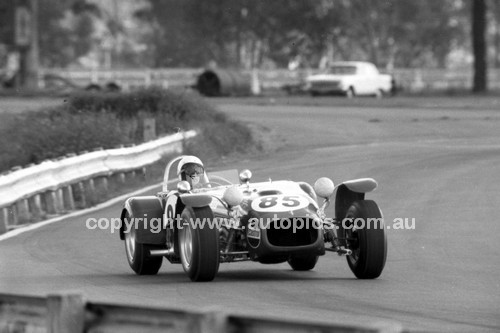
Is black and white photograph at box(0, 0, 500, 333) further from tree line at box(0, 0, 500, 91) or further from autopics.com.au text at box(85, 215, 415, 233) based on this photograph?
tree line at box(0, 0, 500, 91)

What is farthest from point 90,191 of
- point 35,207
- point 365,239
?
point 365,239

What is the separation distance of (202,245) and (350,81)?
1625 inches

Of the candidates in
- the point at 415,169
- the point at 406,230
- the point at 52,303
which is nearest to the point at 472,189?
the point at 415,169

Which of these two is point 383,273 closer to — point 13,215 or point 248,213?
point 248,213

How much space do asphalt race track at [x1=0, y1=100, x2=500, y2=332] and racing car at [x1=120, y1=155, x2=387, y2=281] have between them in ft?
0.73

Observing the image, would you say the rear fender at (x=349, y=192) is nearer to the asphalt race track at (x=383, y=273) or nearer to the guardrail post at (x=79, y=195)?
the asphalt race track at (x=383, y=273)

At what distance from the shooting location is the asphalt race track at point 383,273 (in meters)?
9.67

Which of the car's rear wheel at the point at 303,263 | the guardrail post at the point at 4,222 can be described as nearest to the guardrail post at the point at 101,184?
the guardrail post at the point at 4,222

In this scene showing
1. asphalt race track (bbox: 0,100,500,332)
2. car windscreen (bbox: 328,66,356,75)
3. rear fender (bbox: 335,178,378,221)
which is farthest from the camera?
car windscreen (bbox: 328,66,356,75)

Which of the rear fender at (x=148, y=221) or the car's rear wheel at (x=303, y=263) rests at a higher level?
the rear fender at (x=148, y=221)

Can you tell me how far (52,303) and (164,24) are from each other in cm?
8973

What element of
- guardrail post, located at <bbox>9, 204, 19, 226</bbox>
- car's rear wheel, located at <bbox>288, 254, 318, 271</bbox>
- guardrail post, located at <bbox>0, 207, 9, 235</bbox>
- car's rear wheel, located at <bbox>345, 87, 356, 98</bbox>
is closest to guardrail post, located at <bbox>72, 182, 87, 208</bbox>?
guardrail post, located at <bbox>9, 204, 19, 226</bbox>

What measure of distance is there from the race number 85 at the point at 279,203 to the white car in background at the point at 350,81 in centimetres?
4016

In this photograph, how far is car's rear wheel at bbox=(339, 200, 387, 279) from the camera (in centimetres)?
1105
